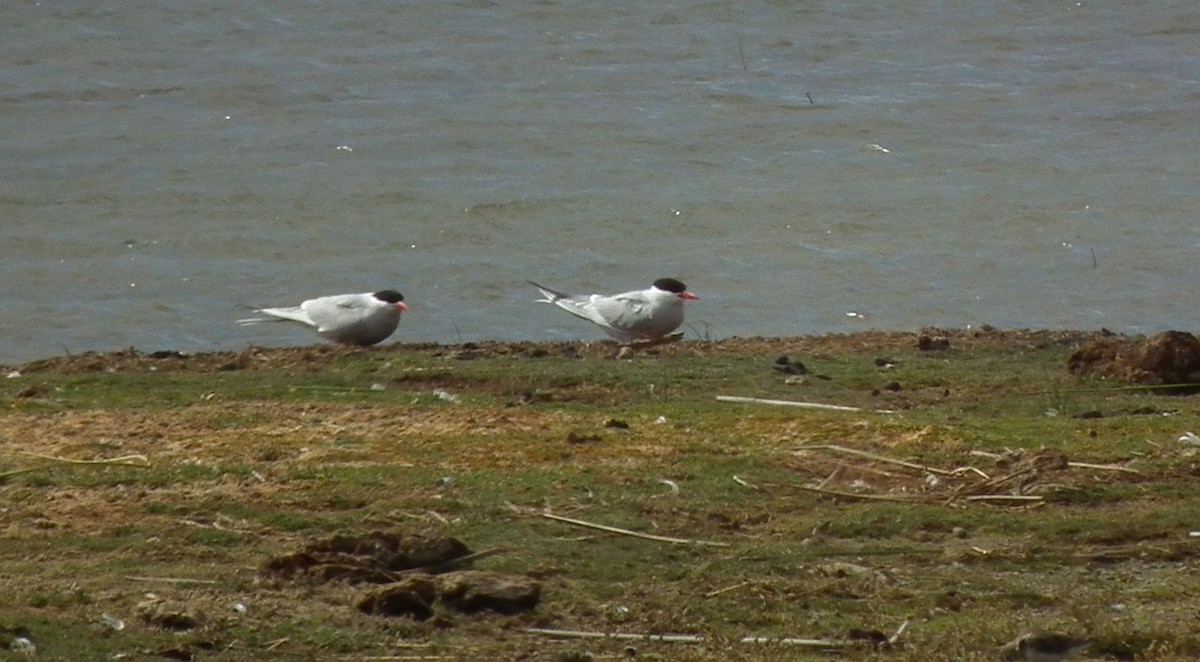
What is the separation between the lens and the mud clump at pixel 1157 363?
875cm

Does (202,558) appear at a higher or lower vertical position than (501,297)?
higher

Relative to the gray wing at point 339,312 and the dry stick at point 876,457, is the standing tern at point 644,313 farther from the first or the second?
the dry stick at point 876,457

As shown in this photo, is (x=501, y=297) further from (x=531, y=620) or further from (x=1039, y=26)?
(x=1039, y=26)

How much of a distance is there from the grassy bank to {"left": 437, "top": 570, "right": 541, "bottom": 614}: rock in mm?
50

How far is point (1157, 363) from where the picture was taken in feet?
28.7

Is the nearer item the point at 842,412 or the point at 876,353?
the point at 842,412

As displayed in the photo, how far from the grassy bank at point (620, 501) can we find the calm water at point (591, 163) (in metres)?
3.66

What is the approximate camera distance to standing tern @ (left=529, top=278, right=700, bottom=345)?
11117 mm

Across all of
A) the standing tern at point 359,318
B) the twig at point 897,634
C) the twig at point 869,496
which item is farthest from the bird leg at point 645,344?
the twig at point 897,634

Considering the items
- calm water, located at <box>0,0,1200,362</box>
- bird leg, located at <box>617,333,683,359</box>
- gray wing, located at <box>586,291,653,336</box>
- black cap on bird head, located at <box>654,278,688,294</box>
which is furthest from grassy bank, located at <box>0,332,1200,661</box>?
calm water, located at <box>0,0,1200,362</box>

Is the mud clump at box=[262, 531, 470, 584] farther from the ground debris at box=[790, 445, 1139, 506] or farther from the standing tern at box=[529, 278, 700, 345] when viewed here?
the standing tern at box=[529, 278, 700, 345]

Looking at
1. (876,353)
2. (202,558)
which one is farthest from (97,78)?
(202,558)

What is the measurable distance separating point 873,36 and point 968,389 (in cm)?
1222

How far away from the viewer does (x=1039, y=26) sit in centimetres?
2098
